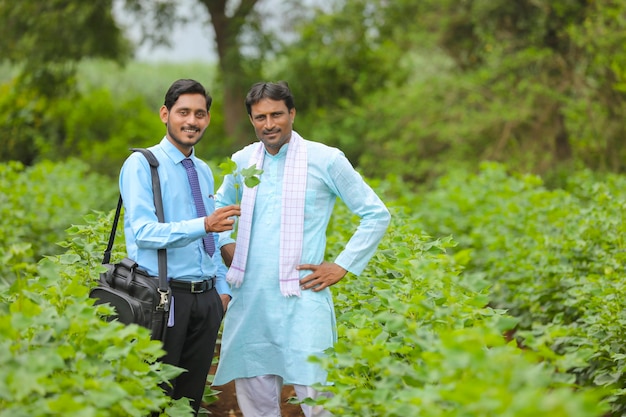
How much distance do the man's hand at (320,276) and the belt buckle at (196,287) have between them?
1.45ft

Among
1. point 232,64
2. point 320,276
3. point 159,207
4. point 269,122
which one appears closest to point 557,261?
point 320,276

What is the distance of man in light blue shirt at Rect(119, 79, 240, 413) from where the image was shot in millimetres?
3697

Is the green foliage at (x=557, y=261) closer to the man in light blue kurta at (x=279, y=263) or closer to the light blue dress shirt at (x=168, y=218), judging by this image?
the man in light blue kurta at (x=279, y=263)

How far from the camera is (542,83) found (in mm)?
15969

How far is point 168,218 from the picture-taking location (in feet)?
12.7

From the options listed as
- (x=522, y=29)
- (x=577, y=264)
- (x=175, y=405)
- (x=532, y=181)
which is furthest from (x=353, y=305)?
(x=522, y=29)

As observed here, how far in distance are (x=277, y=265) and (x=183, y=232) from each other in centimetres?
57

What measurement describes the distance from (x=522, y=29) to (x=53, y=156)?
1208 centimetres

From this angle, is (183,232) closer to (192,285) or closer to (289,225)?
(192,285)

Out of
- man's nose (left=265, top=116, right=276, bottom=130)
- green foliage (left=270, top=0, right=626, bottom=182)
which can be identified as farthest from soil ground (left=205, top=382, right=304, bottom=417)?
green foliage (left=270, top=0, right=626, bottom=182)

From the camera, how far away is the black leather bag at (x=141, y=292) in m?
3.69

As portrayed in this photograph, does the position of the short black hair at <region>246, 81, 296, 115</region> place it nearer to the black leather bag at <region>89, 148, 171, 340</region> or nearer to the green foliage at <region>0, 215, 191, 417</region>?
the black leather bag at <region>89, 148, 171, 340</region>

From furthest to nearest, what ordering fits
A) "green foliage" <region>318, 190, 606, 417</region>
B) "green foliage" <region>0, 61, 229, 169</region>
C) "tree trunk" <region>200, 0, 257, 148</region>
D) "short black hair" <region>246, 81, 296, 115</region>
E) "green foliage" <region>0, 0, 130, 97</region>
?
"green foliage" <region>0, 61, 229, 169</region>, "tree trunk" <region>200, 0, 257, 148</region>, "green foliage" <region>0, 0, 130, 97</region>, "short black hair" <region>246, 81, 296, 115</region>, "green foliage" <region>318, 190, 606, 417</region>

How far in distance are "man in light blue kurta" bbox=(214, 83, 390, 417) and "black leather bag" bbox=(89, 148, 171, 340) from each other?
467mm
